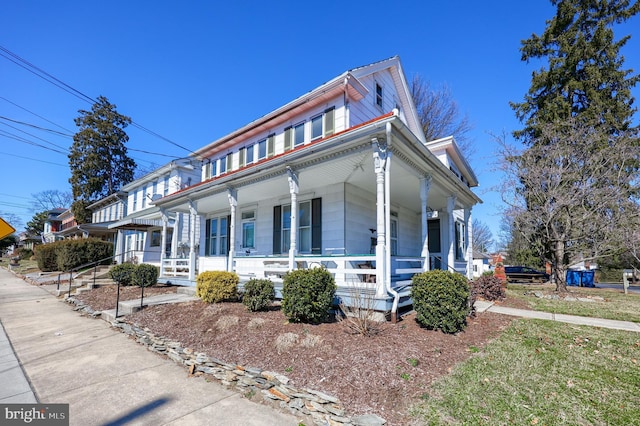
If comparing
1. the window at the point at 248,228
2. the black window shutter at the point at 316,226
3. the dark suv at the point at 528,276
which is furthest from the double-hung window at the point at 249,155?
the dark suv at the point at 528,276

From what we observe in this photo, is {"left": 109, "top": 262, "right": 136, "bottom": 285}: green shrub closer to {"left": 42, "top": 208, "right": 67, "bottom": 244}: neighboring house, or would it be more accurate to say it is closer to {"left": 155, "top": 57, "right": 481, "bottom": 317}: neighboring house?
{"left": 155, "top": 57, "right": 481, "bottom": 317}: neighboring house

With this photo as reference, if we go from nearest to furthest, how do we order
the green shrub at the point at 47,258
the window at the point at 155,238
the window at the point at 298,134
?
the window at the point at 298,134 < the green shrub at the point at 47,258 < the window at the point at 155,238

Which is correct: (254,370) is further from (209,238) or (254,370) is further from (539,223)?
(539,223)

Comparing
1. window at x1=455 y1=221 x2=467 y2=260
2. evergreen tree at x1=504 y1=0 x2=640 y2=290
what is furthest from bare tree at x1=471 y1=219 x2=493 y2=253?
window at x1=455 y1=221 x2=467 y2=260

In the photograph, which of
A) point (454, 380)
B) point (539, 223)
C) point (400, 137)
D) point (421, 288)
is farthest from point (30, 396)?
point (539, 223)

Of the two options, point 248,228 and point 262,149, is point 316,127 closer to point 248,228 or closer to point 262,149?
point 262,149

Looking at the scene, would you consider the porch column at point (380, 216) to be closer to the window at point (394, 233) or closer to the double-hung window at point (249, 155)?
the window at point (394, 233)

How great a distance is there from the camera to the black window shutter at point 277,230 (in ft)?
36.5

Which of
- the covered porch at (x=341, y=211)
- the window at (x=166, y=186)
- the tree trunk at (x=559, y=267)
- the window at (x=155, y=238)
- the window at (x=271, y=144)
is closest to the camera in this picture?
the covered porch at (x=341, y=211)

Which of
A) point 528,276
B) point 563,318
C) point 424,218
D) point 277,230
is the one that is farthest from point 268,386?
point 528,276

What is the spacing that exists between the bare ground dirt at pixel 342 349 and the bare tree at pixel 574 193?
30.9ft

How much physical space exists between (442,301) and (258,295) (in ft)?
12.9

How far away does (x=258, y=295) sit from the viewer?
275 inches

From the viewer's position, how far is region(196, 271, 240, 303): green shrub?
7.88m
